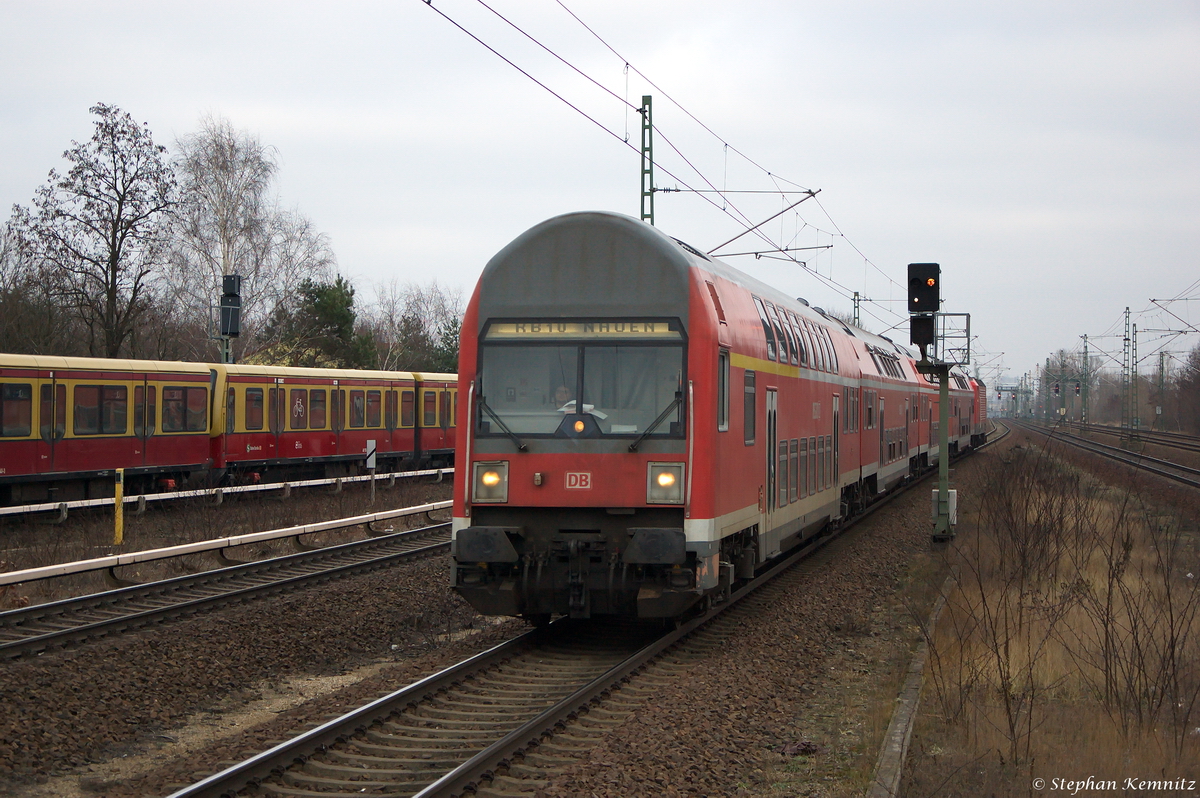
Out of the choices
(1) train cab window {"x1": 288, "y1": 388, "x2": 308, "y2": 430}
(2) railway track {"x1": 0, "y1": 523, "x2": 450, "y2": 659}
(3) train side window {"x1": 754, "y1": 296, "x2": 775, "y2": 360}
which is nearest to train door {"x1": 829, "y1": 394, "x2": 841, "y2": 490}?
(3) train side window {"x1": 754, "y1": 296, "x2": 775, "y2": 360}

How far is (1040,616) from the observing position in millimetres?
10844

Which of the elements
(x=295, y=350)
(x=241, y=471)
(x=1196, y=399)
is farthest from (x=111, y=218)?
(x=1196, y=399)

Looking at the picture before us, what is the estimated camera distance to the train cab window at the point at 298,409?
26.6m

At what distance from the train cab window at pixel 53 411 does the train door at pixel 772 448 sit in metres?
13.8

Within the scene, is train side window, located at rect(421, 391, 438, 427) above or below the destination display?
below

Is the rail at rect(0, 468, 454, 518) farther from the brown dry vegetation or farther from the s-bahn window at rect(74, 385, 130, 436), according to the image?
the brown dry vegetation

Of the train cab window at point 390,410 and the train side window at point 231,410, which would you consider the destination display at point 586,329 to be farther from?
the train cab window at point 390,410

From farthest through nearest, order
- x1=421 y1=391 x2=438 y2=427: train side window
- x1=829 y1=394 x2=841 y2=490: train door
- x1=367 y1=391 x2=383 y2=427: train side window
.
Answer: x1=421 y1=391 x2=438 y2=427: train side window → x1=367 y1=391 x2=383 y2=427: train side window → x1=829 y1=394 x2=841 y2=490: train door

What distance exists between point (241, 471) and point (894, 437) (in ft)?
48.6

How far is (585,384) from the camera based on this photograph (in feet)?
31.5

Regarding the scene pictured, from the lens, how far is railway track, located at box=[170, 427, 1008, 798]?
6.22 metres

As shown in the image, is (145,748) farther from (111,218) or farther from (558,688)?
(111,218)

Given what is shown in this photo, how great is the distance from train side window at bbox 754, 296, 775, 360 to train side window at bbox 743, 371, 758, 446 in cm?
101

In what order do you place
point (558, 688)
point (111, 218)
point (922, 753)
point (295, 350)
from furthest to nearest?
1. point (295, 350)
2. point (111, 218)
3. point (558, 688)
4. point (922, 753)
